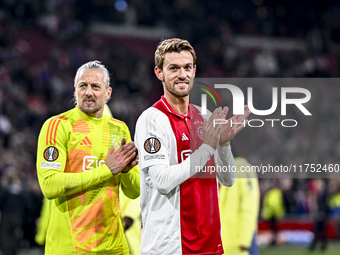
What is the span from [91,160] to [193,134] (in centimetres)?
95

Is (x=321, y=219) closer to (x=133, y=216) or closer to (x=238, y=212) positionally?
(x=238, y=212)

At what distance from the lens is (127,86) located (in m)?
16.5

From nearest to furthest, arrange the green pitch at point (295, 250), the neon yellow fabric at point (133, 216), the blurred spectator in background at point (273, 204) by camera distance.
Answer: the neon yellow fabric at point (133, 216) → the green pitch at point (295, 250) → the blurred spectator in background at point (273, 204)

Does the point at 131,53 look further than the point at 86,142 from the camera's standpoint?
Yes

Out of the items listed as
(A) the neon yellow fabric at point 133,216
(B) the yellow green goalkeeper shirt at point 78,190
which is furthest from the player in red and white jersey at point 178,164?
(A) the neon yellow fabric at point 133,216

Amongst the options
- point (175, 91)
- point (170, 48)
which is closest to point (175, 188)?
point (175, 91)

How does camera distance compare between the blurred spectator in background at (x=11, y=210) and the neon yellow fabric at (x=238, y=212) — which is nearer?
the neon yellow fabric at (x=238, y=212)

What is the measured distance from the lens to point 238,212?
17.5 ft

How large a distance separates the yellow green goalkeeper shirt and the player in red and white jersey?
626 millimetres

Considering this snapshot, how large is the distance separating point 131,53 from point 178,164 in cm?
1644

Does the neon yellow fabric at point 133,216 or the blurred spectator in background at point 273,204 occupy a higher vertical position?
the blurred spectator in background at point 273,204

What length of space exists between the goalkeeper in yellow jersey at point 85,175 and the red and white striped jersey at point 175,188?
51 centimetres

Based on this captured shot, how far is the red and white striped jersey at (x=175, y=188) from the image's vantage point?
294 cm

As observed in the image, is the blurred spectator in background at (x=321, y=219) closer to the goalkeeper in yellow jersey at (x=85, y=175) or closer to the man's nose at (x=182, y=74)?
Answer: the goalkeeper in yellow jersey at (x=85, y=175)
